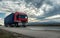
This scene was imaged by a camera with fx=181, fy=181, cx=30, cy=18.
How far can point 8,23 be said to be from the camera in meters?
50.2

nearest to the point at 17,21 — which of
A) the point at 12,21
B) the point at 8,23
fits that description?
the point at 12,21

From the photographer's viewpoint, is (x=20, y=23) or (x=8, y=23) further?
(x=8, y=23)

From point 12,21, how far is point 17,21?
13.4 feet

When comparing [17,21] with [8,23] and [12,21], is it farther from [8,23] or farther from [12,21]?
[8,23]

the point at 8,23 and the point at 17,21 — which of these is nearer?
the point at 17,21

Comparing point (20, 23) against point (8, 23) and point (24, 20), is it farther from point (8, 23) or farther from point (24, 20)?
point (8, 23)

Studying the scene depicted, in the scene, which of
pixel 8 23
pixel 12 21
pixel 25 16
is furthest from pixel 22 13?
pixel 8 23

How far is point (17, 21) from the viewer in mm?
41969

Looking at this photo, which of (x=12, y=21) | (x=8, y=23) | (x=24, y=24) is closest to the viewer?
(x=24, y=24)

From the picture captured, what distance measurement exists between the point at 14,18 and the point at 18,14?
2165 millimetres

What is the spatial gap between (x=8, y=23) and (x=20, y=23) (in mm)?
9069

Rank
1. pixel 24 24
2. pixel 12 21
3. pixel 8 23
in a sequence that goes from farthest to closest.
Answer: pixel 8 23 → pixel 12 21 → pixel 24 24

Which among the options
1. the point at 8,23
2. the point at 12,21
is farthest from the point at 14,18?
the point at 8,23

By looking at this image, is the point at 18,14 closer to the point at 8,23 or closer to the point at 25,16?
the point at 25,16
